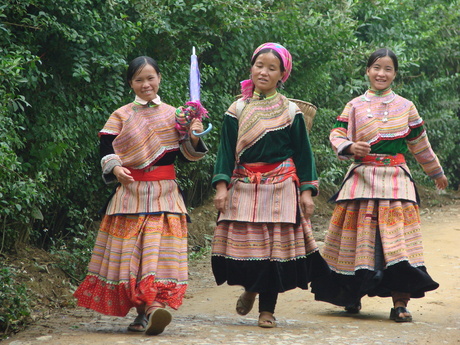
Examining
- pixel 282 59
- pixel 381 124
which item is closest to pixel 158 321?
pixel 282 59

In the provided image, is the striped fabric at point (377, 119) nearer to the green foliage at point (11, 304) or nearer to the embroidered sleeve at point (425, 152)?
the embroidered sleeve at point (425, 152)

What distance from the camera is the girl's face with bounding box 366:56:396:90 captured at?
605 cm

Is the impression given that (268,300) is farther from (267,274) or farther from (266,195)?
(266,195)

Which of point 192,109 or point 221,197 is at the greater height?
point 192,109

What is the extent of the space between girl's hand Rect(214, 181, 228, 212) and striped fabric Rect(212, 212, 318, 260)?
0.15 metres

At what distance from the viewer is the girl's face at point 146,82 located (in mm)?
5355

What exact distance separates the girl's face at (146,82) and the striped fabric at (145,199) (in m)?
0.60

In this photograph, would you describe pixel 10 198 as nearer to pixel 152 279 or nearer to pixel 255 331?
pixel 152 279

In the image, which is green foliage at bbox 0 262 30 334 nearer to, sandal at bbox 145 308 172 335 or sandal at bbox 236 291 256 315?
sandal at bbox 145 308 172 335

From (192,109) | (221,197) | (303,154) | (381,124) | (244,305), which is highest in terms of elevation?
(381,124)

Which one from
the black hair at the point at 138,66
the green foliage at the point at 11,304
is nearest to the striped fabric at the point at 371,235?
the black hair at the point at 138,66

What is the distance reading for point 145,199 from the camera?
207 inches

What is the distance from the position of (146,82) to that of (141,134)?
14.0 inches

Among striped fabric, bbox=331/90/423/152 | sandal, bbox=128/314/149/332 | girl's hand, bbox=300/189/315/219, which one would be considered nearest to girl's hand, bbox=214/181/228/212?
girl's hand, bbox=300/189/315/219
